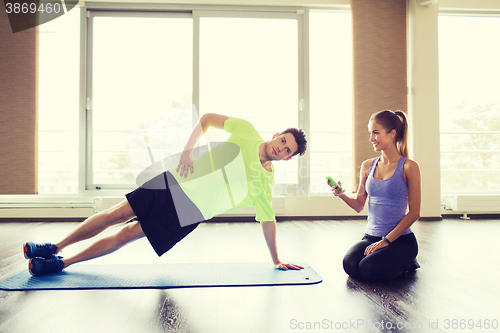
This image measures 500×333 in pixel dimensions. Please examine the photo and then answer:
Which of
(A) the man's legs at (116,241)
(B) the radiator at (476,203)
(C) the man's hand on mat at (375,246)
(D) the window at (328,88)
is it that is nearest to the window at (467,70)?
(B) the radiator at (476,203)

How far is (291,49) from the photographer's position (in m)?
4.34

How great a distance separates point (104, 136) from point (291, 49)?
2679 millimetres

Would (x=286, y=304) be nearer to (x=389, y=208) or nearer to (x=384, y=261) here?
(x=384, y=261)

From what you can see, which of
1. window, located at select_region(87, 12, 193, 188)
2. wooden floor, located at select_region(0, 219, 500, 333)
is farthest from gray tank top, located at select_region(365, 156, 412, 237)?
window, located at select_region(87, 12, 193, 188)

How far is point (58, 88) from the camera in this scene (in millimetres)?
4203

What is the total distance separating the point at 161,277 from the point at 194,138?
75 centimetres

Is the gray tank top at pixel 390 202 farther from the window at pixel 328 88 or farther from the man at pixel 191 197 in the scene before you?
the window at pixel 328 88

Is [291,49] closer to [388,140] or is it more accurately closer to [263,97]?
[263,97]

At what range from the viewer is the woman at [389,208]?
65.9 inches

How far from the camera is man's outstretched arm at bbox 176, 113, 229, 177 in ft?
5.56

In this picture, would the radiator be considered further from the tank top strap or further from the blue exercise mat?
the blue exercise mat

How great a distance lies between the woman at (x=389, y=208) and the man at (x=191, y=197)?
41cm

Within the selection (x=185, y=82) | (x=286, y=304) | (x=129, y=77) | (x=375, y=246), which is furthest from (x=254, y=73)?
(x=286, y=304)

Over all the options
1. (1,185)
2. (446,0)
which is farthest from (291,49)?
(1,185)
